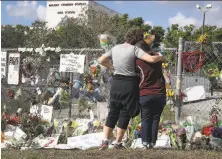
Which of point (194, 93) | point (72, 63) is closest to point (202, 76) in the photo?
point (194, 93)

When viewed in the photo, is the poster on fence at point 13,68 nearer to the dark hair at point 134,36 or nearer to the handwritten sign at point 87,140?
the handwritten sign at point 87,140

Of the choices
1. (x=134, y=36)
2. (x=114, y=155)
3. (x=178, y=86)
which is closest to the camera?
(x=114, y=155)

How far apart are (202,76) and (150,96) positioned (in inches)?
64.9

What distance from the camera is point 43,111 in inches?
282

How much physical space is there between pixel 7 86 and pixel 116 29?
1992cm

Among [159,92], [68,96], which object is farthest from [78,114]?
[159,92]

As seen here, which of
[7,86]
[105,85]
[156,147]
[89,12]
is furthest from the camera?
[89,12]

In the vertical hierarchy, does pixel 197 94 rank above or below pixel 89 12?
below

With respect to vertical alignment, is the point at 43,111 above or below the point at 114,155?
above

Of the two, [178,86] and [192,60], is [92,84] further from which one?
[192,60]

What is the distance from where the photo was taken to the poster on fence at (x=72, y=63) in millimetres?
7156

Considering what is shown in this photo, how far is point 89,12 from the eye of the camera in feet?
100

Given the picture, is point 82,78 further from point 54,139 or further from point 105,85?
point 54,139

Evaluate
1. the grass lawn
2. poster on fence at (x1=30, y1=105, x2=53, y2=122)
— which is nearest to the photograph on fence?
poster on fence at (x1=30, y1=105, x2=53, y2=122)
